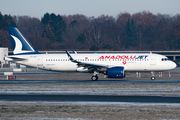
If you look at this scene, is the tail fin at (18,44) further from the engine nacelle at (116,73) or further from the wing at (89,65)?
the engine nacelle at (116,73)

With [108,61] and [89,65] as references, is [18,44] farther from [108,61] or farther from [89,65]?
[108,61]

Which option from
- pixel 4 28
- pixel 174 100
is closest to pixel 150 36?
pixel 4 28

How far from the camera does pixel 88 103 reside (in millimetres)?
19312

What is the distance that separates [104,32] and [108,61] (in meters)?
94.5

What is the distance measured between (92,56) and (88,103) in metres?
21.6

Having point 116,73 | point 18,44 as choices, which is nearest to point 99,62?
point 116,73

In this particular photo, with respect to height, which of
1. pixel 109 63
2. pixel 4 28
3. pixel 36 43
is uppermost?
pixel 4 28

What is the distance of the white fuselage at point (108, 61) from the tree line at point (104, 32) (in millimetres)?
70073

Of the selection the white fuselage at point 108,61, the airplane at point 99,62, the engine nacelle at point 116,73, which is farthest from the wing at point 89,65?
the engine nacelle at point 116,73

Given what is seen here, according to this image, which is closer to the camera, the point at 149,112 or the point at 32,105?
the point at 149,112

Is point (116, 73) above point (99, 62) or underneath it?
underneath

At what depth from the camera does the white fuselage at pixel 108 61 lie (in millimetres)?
39312

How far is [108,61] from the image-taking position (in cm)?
3966

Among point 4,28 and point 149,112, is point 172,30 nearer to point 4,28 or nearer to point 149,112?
point 4,28
